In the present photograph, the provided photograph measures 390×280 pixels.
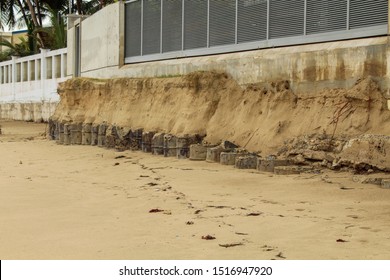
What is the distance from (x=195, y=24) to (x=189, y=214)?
7805mm

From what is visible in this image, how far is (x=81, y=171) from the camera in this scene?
1215cm

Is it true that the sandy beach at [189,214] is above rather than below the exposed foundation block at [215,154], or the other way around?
below

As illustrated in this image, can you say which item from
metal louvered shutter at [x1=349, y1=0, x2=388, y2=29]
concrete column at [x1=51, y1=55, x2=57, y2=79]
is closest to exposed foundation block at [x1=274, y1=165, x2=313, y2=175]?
metal louvered shutter at [x1=349, y1=0, x2=388, y2=29]

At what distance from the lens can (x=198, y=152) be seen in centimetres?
1226

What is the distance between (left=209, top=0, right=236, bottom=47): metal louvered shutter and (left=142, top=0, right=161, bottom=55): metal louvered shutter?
240 centimetres

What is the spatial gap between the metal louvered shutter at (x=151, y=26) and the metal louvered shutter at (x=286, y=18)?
439cm

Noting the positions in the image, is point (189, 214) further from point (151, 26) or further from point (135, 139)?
point (151, 26)

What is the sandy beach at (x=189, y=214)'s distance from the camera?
19.0 ft

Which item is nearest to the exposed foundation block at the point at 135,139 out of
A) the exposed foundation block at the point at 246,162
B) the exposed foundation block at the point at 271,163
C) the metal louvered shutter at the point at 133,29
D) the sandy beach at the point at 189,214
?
the sandy beach at the point at 189,214

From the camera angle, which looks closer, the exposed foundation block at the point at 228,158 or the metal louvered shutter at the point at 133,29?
the exposed foundation block at the point at 228,158

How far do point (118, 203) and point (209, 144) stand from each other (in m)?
4.26

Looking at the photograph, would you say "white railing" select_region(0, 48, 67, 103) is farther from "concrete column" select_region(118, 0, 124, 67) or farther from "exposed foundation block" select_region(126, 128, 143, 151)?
"exposed foundation block" select_region(126, 128, 143, 151)

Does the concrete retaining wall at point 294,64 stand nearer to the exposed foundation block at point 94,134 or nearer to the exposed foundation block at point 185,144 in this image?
the exposed foundation block at point 185,144

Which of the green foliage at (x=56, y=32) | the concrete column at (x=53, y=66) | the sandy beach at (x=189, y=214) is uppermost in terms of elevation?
the green foliage at (x=56, y=32)
